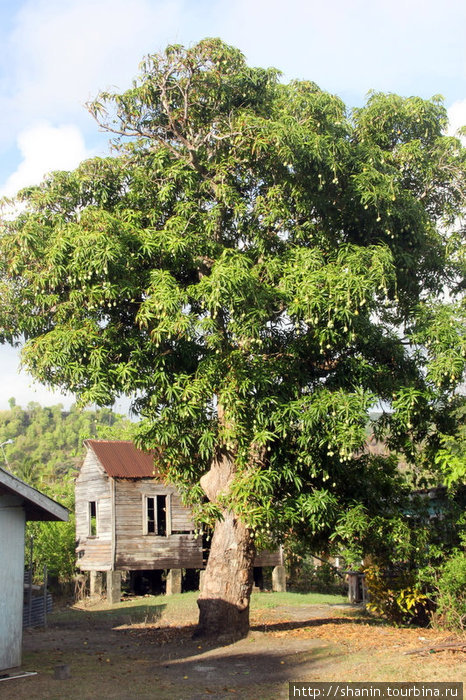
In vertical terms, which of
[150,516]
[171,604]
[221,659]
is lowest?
[171,604]

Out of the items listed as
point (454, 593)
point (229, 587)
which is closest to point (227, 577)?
point (229, 587)

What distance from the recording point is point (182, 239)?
1380cm

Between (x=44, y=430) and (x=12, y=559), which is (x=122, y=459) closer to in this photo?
(x=12, y=559)

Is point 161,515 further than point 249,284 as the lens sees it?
Yes

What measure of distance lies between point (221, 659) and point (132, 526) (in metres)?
13.7

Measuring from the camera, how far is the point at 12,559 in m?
12.2

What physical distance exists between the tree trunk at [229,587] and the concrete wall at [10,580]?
15.1 ft

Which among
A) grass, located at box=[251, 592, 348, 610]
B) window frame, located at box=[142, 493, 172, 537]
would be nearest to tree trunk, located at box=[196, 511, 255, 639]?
grass, located at box=[251, 592, 348, 610]

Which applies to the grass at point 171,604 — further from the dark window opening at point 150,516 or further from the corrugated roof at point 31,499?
the corrugated roof at point 31,499

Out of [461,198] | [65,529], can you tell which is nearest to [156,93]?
[461,198]

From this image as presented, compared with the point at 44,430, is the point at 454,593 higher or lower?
Answer: lower

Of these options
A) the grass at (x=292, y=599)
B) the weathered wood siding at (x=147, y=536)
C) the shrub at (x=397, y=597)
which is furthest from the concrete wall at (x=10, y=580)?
the weathered wood siding at (x=147, y=536)

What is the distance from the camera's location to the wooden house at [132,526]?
26.3m

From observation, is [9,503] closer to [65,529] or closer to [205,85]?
[205,85]
